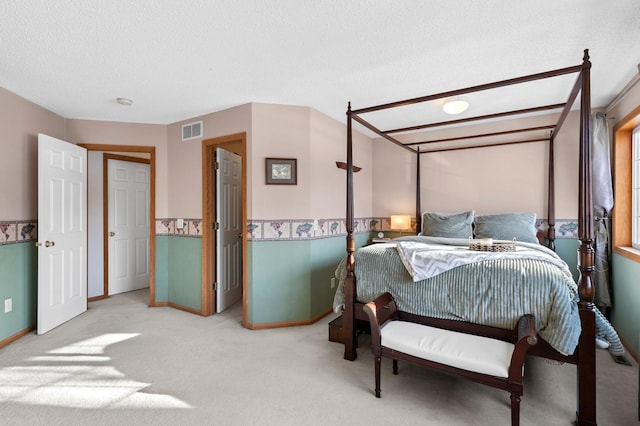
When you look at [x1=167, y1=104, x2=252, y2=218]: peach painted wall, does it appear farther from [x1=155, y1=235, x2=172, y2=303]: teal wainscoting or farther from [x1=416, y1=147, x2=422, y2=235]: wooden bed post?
[x1=416, y1=147, x2=422, y2=235]: wooden bed post

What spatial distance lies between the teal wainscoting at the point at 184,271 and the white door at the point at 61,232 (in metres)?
0.87

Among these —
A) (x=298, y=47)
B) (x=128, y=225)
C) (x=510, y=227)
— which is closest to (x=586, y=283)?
(x=510, y=227)

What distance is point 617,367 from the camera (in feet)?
7.72

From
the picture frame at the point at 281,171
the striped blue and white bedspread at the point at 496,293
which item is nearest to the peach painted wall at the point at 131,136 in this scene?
the picture frame at the point at 281,171

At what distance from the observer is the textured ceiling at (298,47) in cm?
180

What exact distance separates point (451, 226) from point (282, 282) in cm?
206

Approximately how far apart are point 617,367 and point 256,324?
3035 millimetres

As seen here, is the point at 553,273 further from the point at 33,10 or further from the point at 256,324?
the point at 33,10

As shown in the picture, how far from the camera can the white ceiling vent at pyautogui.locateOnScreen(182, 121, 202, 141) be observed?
12.2ft

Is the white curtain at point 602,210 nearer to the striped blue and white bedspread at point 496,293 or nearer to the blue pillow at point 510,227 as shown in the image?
the blue pillow at point 510,227

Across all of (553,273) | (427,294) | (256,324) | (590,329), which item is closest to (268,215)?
(256,324)

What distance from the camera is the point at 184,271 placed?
386cm

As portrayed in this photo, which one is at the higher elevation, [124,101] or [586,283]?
[124,101]

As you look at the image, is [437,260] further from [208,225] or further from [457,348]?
[208,225]
